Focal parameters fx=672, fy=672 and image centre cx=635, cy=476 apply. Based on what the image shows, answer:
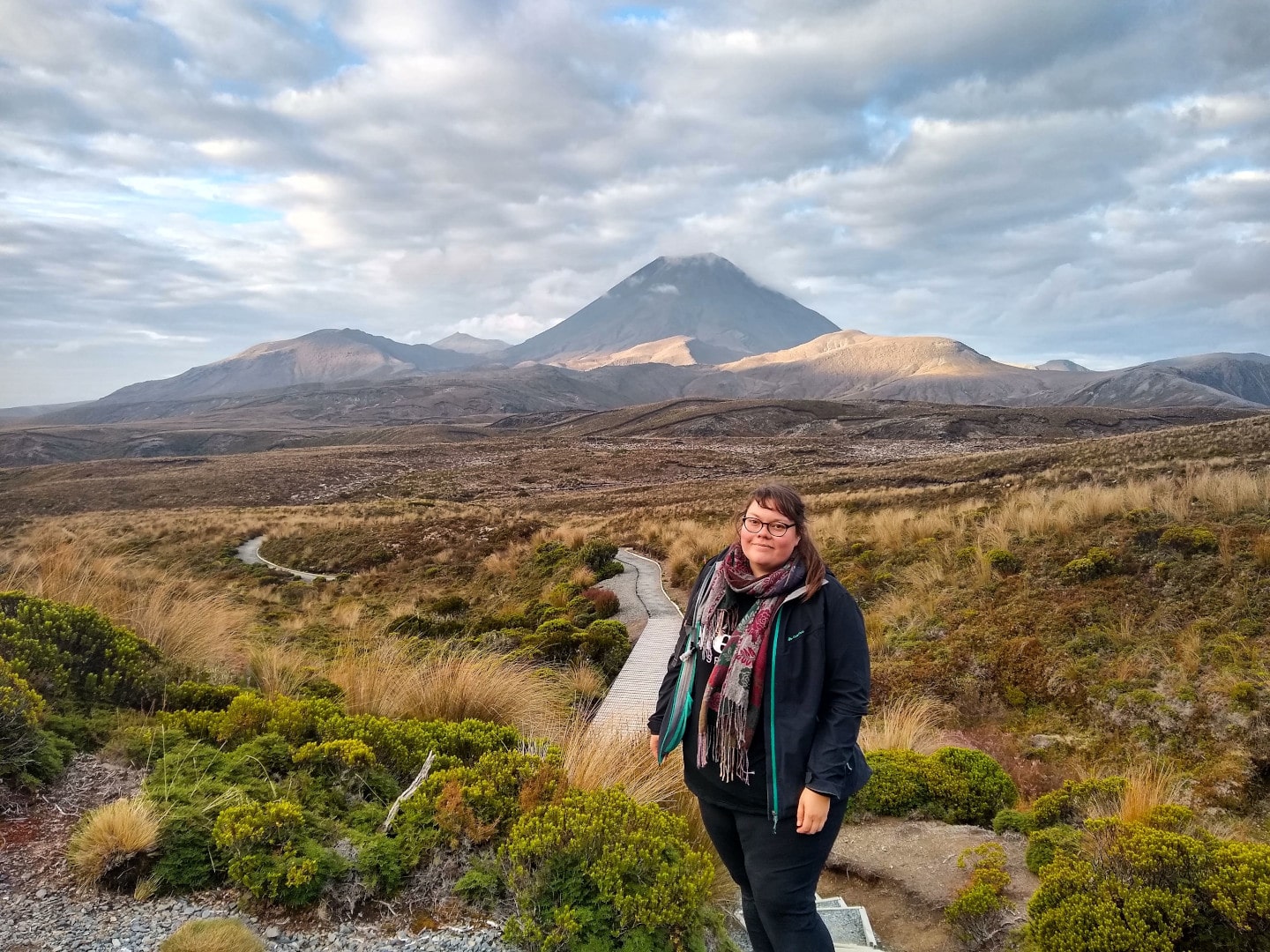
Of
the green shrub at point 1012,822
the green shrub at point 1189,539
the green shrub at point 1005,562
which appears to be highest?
the green shrub at point 1189,539

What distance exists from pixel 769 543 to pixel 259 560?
27.7 meters

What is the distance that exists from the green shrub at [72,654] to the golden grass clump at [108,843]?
1.96 meters

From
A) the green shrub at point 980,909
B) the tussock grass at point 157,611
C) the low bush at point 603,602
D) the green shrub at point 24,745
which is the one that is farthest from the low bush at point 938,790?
the low bush at point 603,602

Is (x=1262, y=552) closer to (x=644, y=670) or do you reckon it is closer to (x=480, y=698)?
(x=644, y=670)

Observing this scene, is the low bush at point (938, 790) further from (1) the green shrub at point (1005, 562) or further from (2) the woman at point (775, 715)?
(1) the green shrub at point (1005, 562)

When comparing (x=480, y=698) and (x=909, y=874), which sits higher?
(x=480, y=698)

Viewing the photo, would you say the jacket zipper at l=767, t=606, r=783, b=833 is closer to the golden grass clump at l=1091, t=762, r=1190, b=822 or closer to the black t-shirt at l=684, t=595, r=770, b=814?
the black t-shirt at l=684, t=595, r=770, b=814

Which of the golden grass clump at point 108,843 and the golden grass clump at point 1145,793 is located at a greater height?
the golden grass clump at point 108,843

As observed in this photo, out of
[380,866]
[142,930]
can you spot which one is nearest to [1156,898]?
[380,866]

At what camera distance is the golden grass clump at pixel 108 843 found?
310 cm

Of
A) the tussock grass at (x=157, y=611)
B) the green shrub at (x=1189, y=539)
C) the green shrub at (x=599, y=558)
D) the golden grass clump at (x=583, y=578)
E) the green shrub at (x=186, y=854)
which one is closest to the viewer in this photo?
the green shrub at (x=186, y=854)

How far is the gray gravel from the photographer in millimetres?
2764

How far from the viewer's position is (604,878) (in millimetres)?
3211

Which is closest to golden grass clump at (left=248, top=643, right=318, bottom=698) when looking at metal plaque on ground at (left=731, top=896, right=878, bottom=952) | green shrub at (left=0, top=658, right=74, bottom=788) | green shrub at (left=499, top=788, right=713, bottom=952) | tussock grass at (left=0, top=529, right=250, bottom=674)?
tussock grass at (left=0, top=529, right=250, bottom=674)
